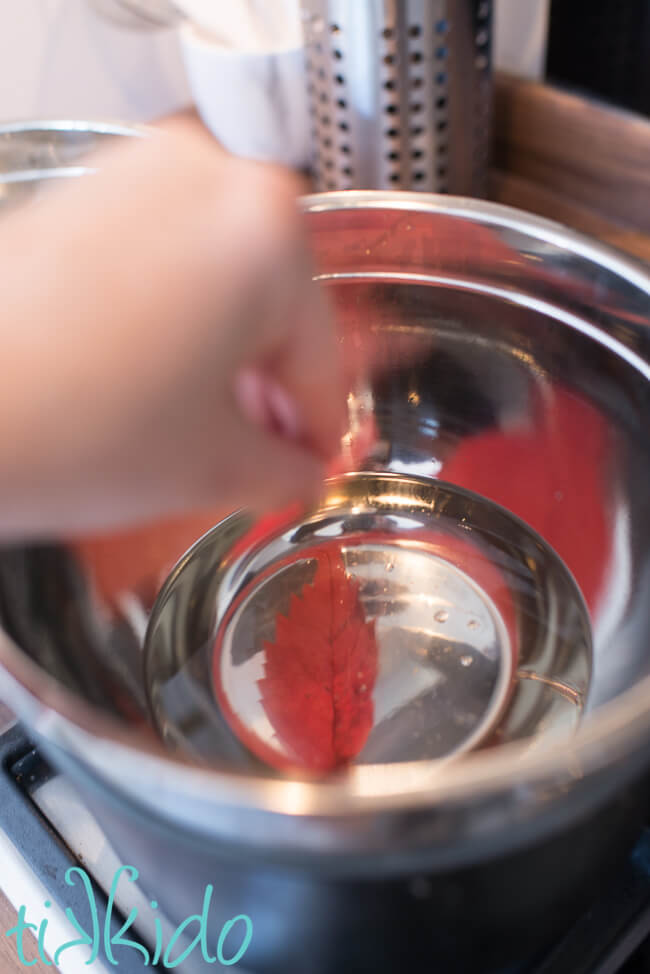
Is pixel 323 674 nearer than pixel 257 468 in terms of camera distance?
No

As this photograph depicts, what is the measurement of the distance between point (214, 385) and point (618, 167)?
0.43 metres

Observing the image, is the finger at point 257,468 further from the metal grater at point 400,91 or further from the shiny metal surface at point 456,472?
the metal grater at point 400,91

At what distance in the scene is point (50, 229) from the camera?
0.23 metres

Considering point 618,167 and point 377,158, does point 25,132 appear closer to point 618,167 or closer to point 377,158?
point 377,158

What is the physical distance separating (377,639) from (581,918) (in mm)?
153

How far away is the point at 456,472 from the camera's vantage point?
1.55 feet

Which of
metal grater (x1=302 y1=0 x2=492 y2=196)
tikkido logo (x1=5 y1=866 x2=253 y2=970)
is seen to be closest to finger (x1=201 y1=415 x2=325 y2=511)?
tikkido logo (x1=5 y1=866 x2=253 y2=970)

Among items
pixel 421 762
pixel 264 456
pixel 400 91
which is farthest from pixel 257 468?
pixel 400 91

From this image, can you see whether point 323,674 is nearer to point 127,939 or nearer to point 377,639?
point 377,639

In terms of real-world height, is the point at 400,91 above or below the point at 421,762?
above

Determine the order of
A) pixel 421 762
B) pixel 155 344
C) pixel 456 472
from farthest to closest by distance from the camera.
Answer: pixel 456 472
pixel 421 762
pixel 155 344

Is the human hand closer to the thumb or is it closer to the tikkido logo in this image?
the thumb

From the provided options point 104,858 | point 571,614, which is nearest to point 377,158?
point 571,614

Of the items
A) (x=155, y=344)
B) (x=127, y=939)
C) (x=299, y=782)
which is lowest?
(x=127, y=939)
